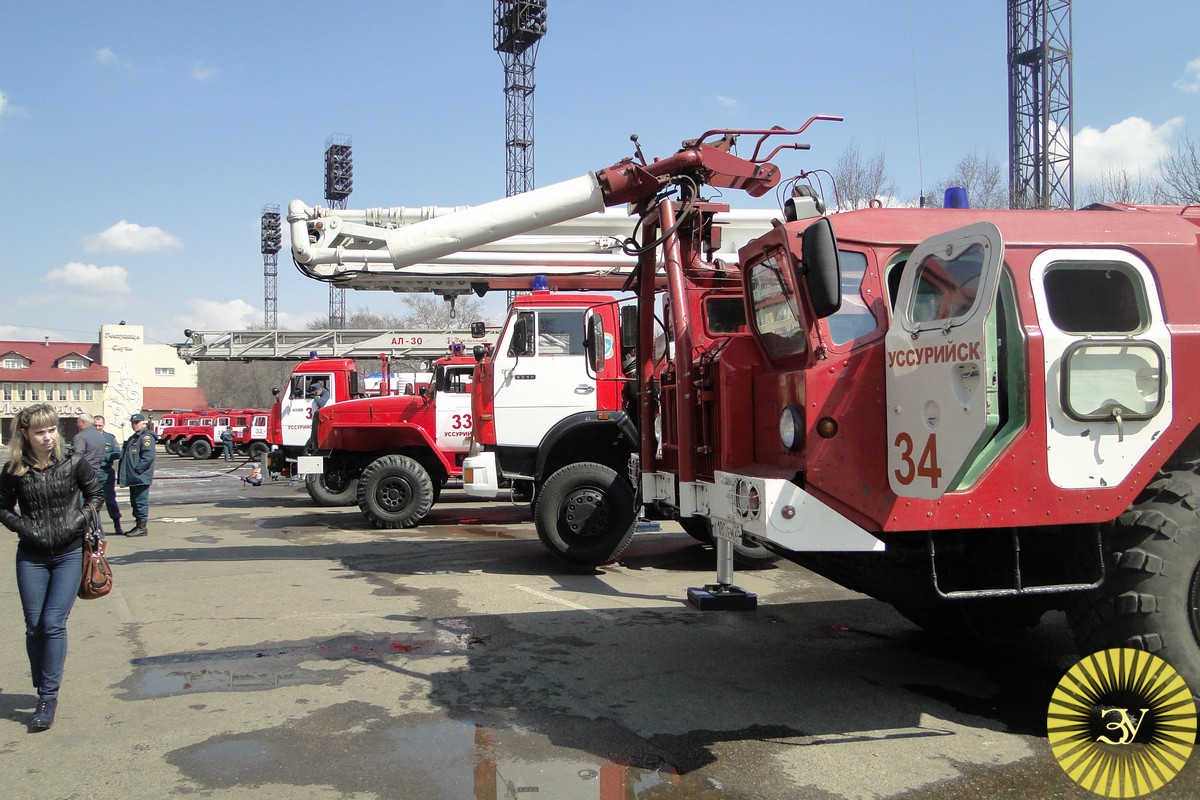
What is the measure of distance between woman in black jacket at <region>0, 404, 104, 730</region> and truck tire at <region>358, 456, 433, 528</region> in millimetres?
7560

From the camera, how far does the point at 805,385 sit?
4430 millimetres

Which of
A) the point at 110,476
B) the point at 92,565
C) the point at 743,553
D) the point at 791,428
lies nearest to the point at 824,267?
the point at 791,428

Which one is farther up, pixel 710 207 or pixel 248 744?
pixel 710 207

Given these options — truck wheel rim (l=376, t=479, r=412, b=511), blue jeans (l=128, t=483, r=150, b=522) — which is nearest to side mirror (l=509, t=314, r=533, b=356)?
truck wheel rim (l=376, t=479, r=412, b=511)

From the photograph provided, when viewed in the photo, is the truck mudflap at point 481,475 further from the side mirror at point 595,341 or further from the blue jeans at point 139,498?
the blue jeans at point 139,498

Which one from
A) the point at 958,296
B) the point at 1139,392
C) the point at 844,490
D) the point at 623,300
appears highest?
the point at 623,300

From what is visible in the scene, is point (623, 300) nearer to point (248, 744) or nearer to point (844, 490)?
point (844, 490)

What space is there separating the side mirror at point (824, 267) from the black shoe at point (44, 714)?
460cm

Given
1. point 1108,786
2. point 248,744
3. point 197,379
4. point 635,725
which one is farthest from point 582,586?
point 197,379

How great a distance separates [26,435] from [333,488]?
415 inches

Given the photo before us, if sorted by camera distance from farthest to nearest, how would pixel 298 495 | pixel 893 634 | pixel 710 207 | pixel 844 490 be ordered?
pixel 298 495, pixel 710 207, pixel 893 634, pixel 844 490

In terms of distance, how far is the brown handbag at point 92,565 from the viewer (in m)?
4.97

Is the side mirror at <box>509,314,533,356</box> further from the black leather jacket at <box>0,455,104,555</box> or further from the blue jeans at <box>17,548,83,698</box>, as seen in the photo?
the blue jeans at <box>17,548,83,698</box>

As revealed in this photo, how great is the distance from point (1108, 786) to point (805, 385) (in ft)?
7.49
